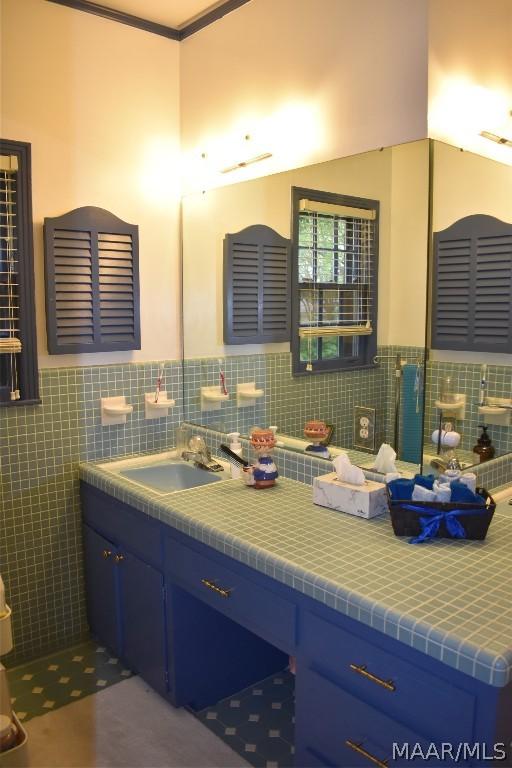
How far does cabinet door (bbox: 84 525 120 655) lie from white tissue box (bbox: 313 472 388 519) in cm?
92

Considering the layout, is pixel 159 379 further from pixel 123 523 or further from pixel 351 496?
pixel 351 496

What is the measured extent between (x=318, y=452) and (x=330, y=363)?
0.33 meters

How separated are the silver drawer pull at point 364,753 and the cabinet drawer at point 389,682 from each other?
4.7 inches

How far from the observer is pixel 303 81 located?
219 centimetres

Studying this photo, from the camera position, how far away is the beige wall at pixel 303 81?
186cm

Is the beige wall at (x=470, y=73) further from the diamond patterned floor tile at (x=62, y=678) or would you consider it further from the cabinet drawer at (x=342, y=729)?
the diamond patterned floor tile at (x=62, y=678)

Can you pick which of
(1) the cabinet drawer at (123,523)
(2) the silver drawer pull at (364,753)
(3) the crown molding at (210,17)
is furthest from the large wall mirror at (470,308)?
(3) the crown molding at (210,17)

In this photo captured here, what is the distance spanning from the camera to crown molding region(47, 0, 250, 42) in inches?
94.7

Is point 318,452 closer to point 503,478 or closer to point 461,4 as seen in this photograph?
point 503,478

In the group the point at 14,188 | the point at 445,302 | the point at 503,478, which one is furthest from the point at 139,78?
the point at 503,478

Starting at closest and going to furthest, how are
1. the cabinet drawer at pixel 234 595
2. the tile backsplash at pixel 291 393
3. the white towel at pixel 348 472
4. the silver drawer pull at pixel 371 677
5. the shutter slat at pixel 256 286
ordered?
the silver drawer pull at pixel 371 677 < the cabinet drawer at pixel 234 595 < the white towel at pixel 348 472 < the tile backsplash at pixel 291 393 < the shutter slat at pixel 256 286

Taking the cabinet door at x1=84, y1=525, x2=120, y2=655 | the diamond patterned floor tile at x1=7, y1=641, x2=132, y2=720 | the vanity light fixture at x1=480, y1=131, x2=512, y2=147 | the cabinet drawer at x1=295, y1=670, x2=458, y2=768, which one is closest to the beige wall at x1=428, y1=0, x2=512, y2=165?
the vanity light fixture at x1=480, y1=131, x2=512, y2=147

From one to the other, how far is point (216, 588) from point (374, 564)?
21.3 inches

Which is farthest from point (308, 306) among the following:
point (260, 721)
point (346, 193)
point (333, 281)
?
point (260, 721)
